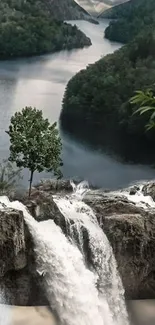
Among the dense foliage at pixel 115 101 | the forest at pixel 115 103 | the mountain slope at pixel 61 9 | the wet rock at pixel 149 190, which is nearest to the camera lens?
the wet rock at pixel 149 190

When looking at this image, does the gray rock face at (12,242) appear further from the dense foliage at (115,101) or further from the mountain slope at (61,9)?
the mountain slope at (61,9)

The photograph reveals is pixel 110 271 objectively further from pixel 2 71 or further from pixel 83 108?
pixel 2 71

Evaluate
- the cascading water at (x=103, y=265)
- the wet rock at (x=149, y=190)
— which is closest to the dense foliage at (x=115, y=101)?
the wet rock at (x=149, y=190)

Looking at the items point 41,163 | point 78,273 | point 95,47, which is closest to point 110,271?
point 78,273

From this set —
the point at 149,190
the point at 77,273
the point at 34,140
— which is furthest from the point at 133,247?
the point at 149,190

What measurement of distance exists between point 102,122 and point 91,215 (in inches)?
1353

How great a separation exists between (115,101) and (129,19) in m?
58.3

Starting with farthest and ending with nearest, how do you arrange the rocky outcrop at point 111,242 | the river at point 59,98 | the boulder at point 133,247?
the river at point 59,98, the boulder at point 133,247, the rocky outcrop at point 111,242

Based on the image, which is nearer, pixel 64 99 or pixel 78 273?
pixel 78 273

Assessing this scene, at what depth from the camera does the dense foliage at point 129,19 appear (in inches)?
4178

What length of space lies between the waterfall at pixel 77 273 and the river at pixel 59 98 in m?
14.4

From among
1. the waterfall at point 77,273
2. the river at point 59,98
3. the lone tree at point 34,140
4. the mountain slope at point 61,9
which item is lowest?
the river at point 59,98

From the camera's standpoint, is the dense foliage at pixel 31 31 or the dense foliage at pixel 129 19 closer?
the dense foliage at pixel 31 31

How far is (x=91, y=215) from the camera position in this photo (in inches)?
909
